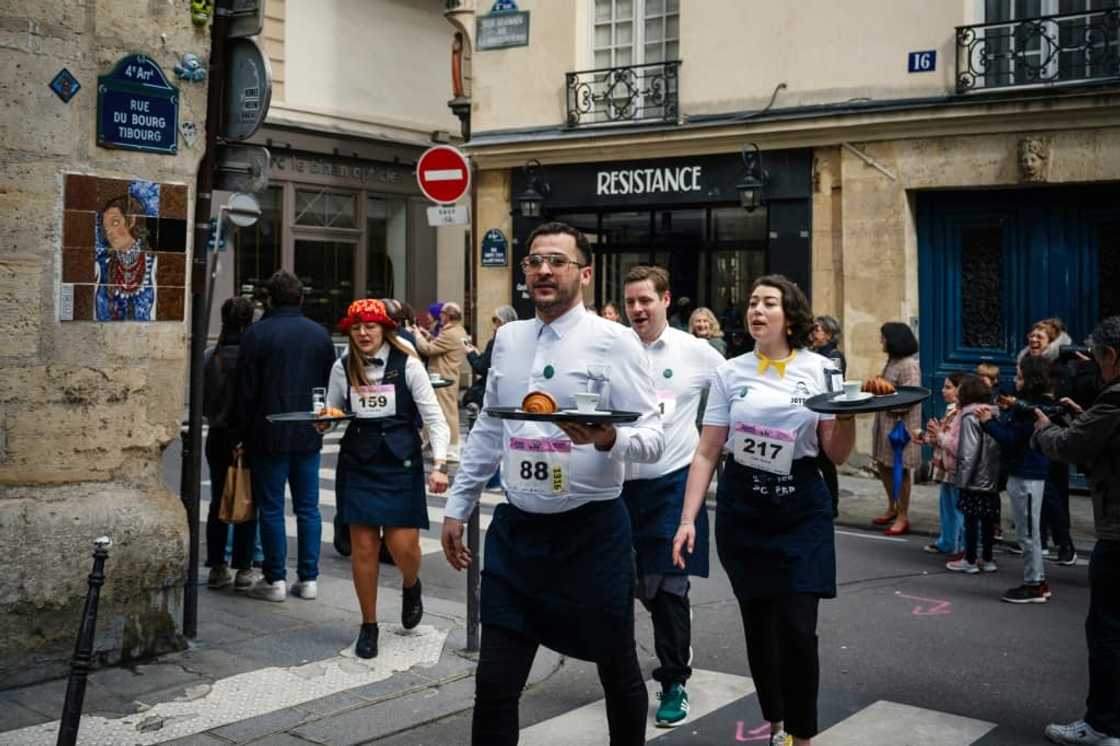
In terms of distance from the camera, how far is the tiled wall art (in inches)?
237

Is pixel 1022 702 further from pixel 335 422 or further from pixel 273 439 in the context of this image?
pixel 273 439

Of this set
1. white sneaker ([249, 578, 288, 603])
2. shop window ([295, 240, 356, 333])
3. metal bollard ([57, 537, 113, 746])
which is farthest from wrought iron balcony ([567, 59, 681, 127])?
metal bollard ([57, 537, 113, 746])

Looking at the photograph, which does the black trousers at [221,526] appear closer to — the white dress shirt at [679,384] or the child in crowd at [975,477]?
the white dress shirt at [679,384]

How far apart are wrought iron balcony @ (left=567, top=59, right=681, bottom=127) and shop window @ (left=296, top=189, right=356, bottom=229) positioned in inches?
331

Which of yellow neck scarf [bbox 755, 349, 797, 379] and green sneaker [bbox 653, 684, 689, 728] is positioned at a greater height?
yellow neck scarf [bbox 755, 349, 797, 379]

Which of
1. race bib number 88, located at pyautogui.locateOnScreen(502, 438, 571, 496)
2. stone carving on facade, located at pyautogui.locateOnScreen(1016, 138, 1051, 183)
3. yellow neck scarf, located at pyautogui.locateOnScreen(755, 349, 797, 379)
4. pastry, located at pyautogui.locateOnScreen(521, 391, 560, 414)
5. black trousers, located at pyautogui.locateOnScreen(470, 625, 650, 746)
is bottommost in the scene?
black trousers, located at pyautogui.locateOnScreen(470, 625, 650, 746)

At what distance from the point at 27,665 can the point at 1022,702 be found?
180 inches

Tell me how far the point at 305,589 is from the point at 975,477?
15.2 feet

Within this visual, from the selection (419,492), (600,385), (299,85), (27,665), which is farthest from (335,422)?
(299,85)

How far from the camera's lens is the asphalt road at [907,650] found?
5809 millimetres

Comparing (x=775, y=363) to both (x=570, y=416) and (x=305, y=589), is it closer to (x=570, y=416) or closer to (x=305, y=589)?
(x=570, y=416)

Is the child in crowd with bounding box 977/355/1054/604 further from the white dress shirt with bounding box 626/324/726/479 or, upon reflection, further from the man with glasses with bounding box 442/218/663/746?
the man with glasses with bounding box 442/218/663/746

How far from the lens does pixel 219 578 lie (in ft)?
27.2

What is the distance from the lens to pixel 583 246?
4477 millimetres
